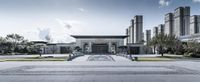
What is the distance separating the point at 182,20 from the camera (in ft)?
352

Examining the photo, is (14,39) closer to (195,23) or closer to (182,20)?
(182,20)

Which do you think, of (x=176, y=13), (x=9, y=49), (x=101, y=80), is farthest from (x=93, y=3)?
(x=176, y=13)

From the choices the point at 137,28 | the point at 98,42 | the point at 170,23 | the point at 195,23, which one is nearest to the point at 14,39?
the point at 98,42

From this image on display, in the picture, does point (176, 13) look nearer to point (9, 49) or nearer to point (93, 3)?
point (9, 49)

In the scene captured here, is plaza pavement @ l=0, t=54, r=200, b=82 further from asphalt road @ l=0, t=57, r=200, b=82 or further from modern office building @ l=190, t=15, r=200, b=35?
modern office building @ l=190, t=15, r=200, b=35

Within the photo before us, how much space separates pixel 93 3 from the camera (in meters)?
23.7

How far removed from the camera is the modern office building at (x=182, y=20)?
10604cm

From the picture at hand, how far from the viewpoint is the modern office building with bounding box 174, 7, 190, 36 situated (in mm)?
106037

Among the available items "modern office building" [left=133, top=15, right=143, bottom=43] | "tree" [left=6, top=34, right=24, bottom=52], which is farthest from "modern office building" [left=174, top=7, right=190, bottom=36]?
"tree" [left=6, top=34, right=24, bottom=52]

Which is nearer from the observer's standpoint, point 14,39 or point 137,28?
point 14,39

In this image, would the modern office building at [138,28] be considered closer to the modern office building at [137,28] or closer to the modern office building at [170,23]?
the modern office building at [137,28]

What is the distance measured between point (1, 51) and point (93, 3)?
2554 inches

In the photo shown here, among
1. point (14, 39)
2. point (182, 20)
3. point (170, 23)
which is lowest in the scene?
point (14, 39)

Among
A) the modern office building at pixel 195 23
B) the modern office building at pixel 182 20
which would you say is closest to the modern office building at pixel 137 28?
the modern office building at pixel 182 20
